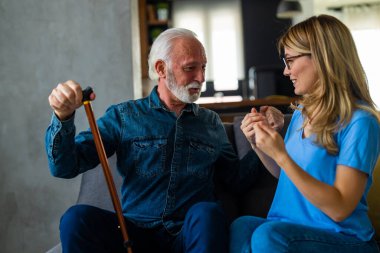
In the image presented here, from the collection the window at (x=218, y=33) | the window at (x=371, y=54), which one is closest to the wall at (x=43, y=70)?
the window at (x=218, y=33)

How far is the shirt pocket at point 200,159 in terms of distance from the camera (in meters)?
2.03

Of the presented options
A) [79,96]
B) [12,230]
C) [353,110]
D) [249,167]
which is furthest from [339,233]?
[12,230]

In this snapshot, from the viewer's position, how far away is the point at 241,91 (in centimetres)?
873

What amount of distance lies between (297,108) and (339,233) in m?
0.44

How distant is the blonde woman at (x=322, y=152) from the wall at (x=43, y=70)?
114 cm

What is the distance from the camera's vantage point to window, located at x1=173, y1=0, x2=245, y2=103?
8.75 m

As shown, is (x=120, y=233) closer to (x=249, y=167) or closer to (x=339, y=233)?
(x=249, y=167)

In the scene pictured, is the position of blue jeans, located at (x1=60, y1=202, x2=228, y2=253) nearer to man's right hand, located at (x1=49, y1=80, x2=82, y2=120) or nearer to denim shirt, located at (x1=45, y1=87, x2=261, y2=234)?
denim shirt, located at (x1=45, y1=87, x2=261, y2=234)

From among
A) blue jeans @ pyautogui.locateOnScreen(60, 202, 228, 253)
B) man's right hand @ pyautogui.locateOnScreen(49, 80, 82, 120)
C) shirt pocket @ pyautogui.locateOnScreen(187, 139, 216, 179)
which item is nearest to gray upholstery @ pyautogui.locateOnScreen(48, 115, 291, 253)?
shirt pocket @ pyautogui.locateOnScreen(187, 139, 216, 179)

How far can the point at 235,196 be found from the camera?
2203mm

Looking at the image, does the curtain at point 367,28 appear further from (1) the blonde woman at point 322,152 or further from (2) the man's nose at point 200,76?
(1) the blonde woman at point 322,152

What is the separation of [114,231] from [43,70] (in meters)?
1.13

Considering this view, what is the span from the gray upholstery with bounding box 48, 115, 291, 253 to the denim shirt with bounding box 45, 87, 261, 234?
0.20ft

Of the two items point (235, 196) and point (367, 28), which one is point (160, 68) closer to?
point (235, 196)
